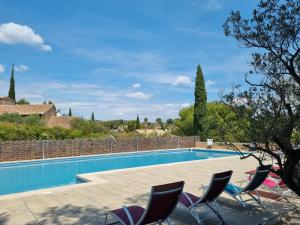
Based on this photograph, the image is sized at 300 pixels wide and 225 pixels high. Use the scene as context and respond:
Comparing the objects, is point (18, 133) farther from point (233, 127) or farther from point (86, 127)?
point (233, 127)

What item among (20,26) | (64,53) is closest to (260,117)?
(20,26)

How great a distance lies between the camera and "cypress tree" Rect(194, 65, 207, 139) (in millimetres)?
26797

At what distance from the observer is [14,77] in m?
48.7

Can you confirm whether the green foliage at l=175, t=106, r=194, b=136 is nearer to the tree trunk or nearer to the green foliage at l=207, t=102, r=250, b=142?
the green foliage at l=207, t=102, r=250, b=142

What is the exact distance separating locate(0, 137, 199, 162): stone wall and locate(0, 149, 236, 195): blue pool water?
57 centimetres

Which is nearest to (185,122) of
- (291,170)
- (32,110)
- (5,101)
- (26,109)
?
(32,110)

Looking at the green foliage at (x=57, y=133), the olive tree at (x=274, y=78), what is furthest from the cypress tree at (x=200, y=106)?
the olive tree at (x=274, y=78)

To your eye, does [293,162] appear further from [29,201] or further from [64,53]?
[64,53]

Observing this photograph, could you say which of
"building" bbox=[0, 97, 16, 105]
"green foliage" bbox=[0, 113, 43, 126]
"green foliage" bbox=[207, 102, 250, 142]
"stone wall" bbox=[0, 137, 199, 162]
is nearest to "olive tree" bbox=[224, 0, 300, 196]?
"green foliage" bbox=[207, 102, 250, 142]

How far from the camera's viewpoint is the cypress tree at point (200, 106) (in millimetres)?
26797

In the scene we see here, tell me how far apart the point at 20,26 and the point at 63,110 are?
116 feet

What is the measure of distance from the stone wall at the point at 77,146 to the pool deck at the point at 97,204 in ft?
29.3

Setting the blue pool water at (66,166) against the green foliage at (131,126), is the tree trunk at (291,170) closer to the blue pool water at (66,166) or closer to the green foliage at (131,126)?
the blue pool water at (66,166)

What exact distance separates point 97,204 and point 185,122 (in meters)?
24.2
